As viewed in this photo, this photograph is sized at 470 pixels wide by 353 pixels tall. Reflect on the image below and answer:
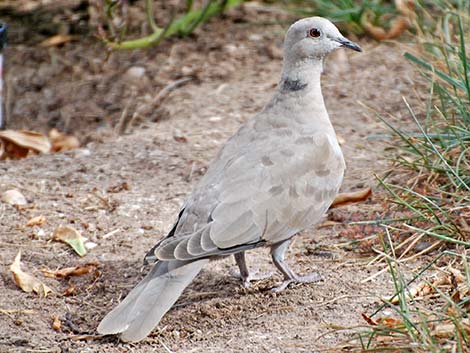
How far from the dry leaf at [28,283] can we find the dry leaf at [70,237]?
413 millimetres

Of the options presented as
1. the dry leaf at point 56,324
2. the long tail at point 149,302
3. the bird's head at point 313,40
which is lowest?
the dry leaf at point 56,324

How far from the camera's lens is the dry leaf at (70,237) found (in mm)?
4613

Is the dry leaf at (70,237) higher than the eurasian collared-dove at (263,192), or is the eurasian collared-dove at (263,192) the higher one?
the eurasian collared-dove at (263,192)

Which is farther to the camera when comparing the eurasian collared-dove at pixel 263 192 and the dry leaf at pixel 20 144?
the dry leaf at pixel 20 144

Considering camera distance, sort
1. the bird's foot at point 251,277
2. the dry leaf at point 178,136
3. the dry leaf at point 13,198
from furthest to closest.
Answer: the dry leaf at point 178,136 → the dry leaf at point 13,198 → the bird's foot at point 251,277

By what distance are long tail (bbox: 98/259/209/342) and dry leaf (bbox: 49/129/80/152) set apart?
8.40 feet

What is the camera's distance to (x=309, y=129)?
4.44 meters

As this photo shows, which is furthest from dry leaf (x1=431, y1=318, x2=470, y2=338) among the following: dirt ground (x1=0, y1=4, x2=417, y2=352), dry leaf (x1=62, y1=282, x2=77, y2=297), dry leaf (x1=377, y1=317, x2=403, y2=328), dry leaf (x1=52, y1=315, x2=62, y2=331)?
dry leaf (x1=62, y1=282, x2=77, y2=297)

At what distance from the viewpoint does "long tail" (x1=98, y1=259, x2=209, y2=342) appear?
11.9 feet

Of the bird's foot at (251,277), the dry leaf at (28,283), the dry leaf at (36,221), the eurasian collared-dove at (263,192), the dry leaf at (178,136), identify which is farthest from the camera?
the dry leaf at (178,136)

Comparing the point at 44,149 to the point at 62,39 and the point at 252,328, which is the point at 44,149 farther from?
the point at 252,328

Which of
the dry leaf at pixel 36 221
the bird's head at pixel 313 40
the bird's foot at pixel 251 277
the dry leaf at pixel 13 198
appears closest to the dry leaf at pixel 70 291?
the dry leaf at pixel 36 221

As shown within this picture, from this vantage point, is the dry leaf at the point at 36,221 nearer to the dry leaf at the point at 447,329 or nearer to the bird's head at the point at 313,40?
the bird's head at the point at 313,40

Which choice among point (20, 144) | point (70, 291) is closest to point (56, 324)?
point (70, 291)
